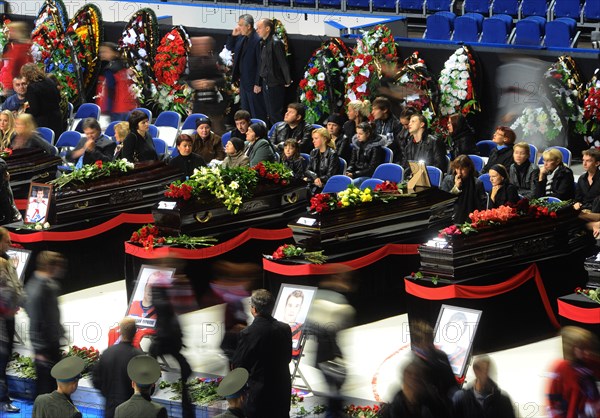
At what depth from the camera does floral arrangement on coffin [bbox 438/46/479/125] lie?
17.5 m

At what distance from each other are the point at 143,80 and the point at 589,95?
6838mm

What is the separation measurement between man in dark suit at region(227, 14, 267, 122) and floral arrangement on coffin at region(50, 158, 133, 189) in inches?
187

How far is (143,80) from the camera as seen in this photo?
20188 mm

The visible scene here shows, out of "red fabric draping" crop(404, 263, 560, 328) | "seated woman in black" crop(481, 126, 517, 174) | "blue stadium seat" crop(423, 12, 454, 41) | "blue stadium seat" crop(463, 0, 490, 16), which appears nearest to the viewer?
"red fabric draping" crop(404, 263, 560, 328)

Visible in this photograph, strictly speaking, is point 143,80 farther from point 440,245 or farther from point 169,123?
point 440,245

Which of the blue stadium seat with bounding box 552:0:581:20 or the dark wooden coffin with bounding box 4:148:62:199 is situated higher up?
the blue stadium seat with bounding box 552:0:581:20

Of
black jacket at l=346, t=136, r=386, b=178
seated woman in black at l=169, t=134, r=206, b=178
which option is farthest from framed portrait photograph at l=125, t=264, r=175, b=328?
black jacket at l=346, t=136, r=386, b=178

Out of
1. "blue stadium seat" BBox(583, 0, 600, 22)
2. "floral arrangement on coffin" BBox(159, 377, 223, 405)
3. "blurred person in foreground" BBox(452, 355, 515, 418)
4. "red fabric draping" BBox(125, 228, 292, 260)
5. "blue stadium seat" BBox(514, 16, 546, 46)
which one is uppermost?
"blue stadium seat" BBox(583, 0, 600, 22)

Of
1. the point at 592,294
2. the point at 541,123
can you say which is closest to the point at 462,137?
the point at 541,123

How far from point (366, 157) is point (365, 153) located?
49mm

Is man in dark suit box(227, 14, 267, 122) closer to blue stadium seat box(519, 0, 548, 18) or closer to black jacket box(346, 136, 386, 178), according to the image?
black jacket box(346, 136, 386, 178)

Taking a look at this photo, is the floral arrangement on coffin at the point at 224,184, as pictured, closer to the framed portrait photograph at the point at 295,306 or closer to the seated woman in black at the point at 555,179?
the framed portrait photograph at the point at 295,306

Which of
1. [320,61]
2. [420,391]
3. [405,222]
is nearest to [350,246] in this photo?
[405,222]

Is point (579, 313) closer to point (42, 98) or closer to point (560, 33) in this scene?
point (560, 33)
